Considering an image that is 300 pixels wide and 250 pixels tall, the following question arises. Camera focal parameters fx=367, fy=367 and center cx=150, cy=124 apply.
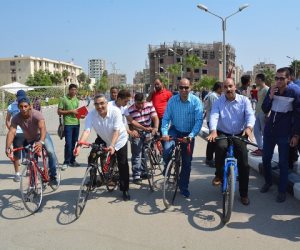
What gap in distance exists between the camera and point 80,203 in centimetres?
504

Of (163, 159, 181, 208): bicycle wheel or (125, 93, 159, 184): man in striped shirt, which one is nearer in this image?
(163, 159, 181, 208): bicycle wheel

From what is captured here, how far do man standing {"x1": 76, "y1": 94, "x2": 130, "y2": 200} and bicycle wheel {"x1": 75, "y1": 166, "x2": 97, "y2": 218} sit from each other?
1.37 feet

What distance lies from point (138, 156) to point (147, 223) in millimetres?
2289

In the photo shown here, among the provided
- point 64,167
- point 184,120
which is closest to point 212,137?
point 184,120

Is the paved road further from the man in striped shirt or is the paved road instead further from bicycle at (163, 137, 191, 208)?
the man in striped shirt

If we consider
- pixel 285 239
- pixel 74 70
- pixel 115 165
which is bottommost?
pixel 285 239

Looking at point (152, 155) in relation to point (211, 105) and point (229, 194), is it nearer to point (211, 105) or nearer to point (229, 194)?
point (211, 105)

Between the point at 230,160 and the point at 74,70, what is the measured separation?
174460 millimetres

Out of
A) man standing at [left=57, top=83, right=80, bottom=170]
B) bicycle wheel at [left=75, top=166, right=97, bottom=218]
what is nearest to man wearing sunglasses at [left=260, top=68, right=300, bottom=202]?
bicycle wheel at [left=75, top=166, right=97, bottom=218]

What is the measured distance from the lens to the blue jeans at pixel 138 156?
6.83 meters

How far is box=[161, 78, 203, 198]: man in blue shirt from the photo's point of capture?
18.5ft

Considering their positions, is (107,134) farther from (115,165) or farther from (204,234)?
(204,234)

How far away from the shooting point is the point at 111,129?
5.52m

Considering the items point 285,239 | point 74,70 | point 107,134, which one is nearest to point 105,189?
point 107,134
